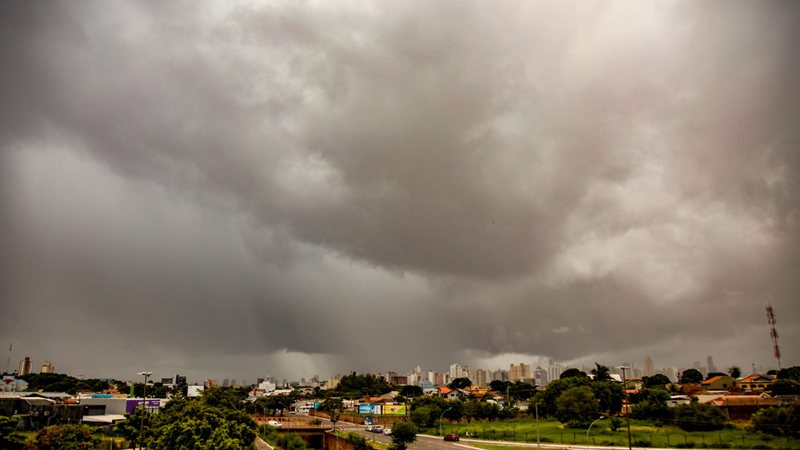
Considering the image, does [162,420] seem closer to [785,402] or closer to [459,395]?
[785,402]

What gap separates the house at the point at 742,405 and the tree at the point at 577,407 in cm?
2162

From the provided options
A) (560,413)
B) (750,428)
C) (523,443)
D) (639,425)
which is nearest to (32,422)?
(523,443)

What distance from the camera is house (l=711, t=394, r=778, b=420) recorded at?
100 meters

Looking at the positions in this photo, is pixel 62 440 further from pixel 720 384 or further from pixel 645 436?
pixel 720 384

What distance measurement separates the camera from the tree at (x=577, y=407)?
105 m

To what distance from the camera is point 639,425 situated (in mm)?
98250

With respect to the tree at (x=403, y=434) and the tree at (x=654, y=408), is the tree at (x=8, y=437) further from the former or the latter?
the tree at (x=654, y=408)

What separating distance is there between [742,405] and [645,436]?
1256 inches

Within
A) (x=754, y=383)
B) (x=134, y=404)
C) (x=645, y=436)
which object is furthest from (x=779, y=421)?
(x=134, y=404)

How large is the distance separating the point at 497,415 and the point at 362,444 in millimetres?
67460

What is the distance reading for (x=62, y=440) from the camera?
6412 cm

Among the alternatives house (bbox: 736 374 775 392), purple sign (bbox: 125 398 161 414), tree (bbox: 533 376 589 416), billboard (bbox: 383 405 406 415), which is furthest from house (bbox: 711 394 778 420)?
purple sign (bbox: 125 398 161 414)

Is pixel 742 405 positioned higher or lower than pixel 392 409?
higher

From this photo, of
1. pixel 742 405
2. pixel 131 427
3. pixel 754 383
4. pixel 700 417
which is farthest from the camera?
pixel 754 383
